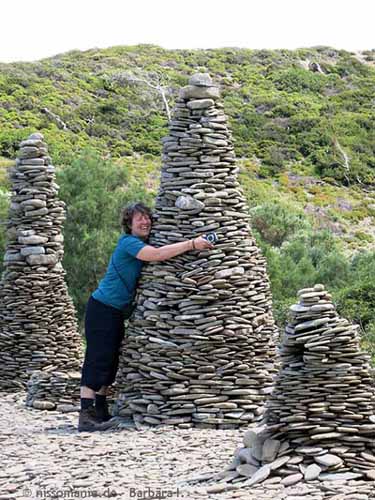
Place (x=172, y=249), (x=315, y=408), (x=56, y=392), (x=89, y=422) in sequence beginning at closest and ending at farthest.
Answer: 1. (x=315, y=408)
2. (x=172, y=249)
3. (x=89, y=422)
4. (x=56, y=392)

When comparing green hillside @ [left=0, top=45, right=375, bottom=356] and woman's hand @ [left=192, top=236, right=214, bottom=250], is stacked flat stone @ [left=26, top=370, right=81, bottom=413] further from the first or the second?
green hillside @ [left=0, top=45, right=375, bottom=356]

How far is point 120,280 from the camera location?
907 centimetres

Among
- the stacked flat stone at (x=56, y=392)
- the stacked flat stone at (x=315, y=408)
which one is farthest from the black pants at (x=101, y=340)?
the stacked flat stone at (x=315, y=408)

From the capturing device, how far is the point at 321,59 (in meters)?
67.6

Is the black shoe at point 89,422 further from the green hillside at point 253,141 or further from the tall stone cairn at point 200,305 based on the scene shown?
the green hillside at point 253,141

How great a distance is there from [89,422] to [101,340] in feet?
2.36

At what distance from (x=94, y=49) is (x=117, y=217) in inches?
2006

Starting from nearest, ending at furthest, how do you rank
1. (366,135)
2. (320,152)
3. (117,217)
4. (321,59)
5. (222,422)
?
(222,422), (117,217), (320,152), (366,135), (321,59)

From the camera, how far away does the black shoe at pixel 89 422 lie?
8938 mm

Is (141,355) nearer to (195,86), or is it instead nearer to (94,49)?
(195,86)

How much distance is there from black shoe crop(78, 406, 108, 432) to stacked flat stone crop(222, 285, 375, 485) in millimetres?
2610

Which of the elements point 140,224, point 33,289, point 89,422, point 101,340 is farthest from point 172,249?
point 33,289

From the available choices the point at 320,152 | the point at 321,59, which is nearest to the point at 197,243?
the point at 320,152

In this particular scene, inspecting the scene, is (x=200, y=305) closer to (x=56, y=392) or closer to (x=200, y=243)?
(x=200, y=243)
